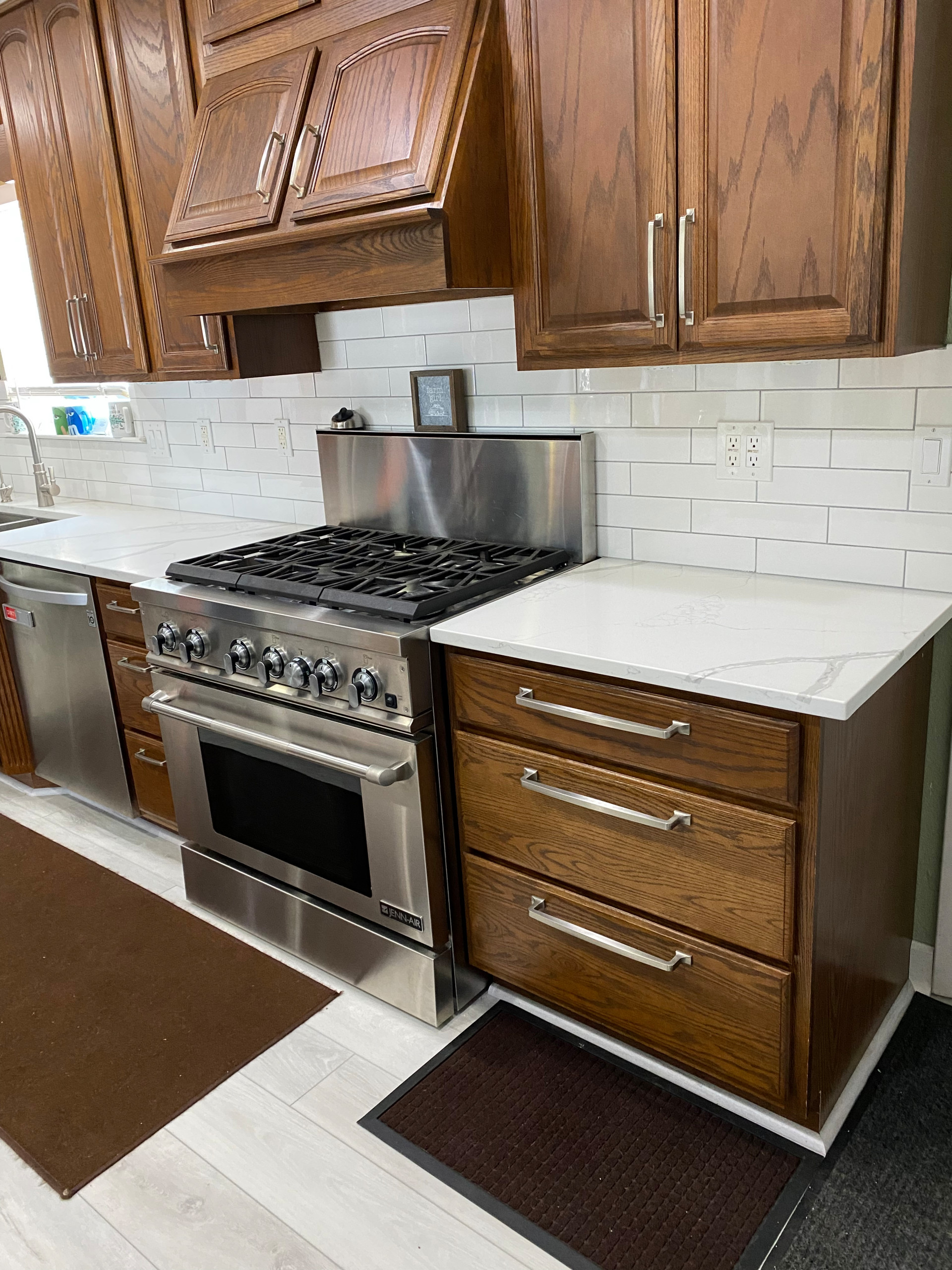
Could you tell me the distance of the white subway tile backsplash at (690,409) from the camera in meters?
2.09

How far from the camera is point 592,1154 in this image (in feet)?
5.96

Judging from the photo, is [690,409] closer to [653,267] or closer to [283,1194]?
[653,267]

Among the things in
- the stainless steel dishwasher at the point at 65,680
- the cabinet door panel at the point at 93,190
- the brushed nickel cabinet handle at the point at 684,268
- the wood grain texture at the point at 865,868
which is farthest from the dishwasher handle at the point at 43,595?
the wood grain texture at the point at 865,868

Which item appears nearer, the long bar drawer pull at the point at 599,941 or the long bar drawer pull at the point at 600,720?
the long bar drawer pull at the point at 600,720

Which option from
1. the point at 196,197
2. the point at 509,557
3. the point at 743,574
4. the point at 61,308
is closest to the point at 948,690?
the point at 743,574

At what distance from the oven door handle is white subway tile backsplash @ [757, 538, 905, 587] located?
3.01 ft

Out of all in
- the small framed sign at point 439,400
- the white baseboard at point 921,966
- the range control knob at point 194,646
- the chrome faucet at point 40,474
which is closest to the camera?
the white baseboard at point 921,966

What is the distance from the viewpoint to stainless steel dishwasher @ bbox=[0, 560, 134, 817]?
2963mm

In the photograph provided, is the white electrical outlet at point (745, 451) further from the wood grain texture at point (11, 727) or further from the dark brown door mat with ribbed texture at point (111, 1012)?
the wood grain texture at point (11, 727)

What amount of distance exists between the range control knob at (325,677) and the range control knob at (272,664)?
0.33ft

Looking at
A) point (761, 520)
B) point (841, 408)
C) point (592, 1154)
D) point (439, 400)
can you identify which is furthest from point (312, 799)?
point (841, 408)

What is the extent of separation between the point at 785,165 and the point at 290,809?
1.72m

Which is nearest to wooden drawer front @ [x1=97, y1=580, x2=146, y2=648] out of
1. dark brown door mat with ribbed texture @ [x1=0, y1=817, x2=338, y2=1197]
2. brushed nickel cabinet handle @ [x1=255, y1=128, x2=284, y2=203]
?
dark brown door mat with ribbed texture @ [x1=0, y1=817, x2=338, y2=1197]

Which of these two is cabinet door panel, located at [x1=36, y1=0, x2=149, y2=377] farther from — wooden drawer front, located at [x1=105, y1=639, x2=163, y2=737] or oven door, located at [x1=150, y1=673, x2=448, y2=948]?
oven door, located at [x1=150, y1=673, x2=448, y2=948]
